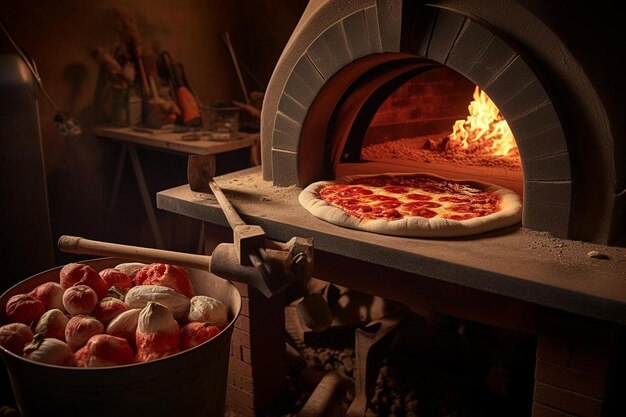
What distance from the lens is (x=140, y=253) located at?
81.7 inches

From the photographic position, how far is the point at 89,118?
4305 millimetres

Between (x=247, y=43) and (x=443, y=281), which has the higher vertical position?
(x=247, y=43)

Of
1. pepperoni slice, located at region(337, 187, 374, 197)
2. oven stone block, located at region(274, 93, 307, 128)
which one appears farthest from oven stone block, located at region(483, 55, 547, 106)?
oven stone block, located at region(274, 93, 307, 128)

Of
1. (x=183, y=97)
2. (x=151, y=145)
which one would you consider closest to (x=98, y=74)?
(x=183, y=97)

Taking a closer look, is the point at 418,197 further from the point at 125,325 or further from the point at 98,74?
the point at 98,74

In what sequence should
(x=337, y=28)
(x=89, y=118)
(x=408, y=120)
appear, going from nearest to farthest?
(x=337, y=28), (x=408, y=120), (x=89, y=118)

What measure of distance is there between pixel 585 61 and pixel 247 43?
3867mm

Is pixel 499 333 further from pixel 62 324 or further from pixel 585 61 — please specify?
pixel 62 324

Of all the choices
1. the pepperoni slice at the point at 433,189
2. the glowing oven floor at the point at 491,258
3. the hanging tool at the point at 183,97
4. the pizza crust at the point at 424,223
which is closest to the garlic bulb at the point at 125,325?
the glowing oven floor at the point at 491,258

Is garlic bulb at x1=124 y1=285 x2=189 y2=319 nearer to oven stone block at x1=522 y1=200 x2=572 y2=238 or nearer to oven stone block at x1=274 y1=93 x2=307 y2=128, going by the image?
oven stone block at x1=274 y1=93 x2=307 y2=128

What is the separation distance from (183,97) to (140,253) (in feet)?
8.98

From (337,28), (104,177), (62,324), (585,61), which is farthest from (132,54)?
(585,61)

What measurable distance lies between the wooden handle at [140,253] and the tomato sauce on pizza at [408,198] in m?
0.64

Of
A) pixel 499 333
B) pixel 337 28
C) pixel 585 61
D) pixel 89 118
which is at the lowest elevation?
pixel 499 333
